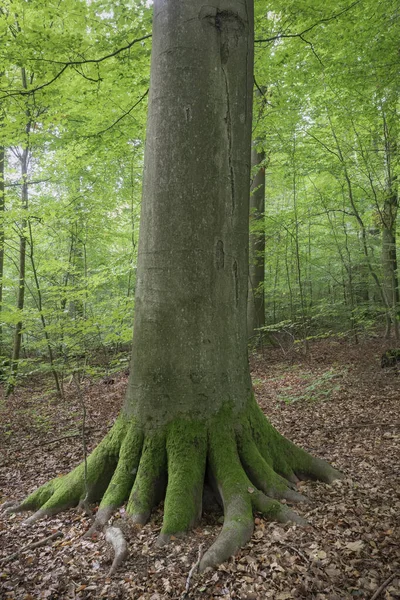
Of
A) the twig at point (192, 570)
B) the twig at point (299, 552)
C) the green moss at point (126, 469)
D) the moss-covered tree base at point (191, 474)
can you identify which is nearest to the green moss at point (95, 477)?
the moss-covered tree base at point (191, 474)

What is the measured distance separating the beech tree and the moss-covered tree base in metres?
0.01

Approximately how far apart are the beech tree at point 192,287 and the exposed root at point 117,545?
0.56 ft

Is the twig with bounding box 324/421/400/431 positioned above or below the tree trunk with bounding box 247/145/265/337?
below

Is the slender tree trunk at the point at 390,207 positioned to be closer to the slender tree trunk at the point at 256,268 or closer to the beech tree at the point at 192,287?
the slender tree trunk at the point at 256,268

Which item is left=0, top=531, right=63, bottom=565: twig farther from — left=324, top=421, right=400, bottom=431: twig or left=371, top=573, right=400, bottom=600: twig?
left=324, top=421, right=400, bottom=431: twig

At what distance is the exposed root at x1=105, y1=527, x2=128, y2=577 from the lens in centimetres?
244

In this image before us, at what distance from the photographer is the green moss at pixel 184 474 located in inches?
107

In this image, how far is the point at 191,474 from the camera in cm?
290

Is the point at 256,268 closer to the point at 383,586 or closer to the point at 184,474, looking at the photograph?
the point at 184,474

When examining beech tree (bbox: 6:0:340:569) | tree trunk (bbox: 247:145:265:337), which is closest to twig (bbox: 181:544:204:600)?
beech tree (bbox: 6:0:340:569)

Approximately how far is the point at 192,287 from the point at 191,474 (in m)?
1.46

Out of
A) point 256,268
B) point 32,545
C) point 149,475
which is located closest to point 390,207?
point 256,268

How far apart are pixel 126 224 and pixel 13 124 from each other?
6923mm

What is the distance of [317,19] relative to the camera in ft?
17.9
